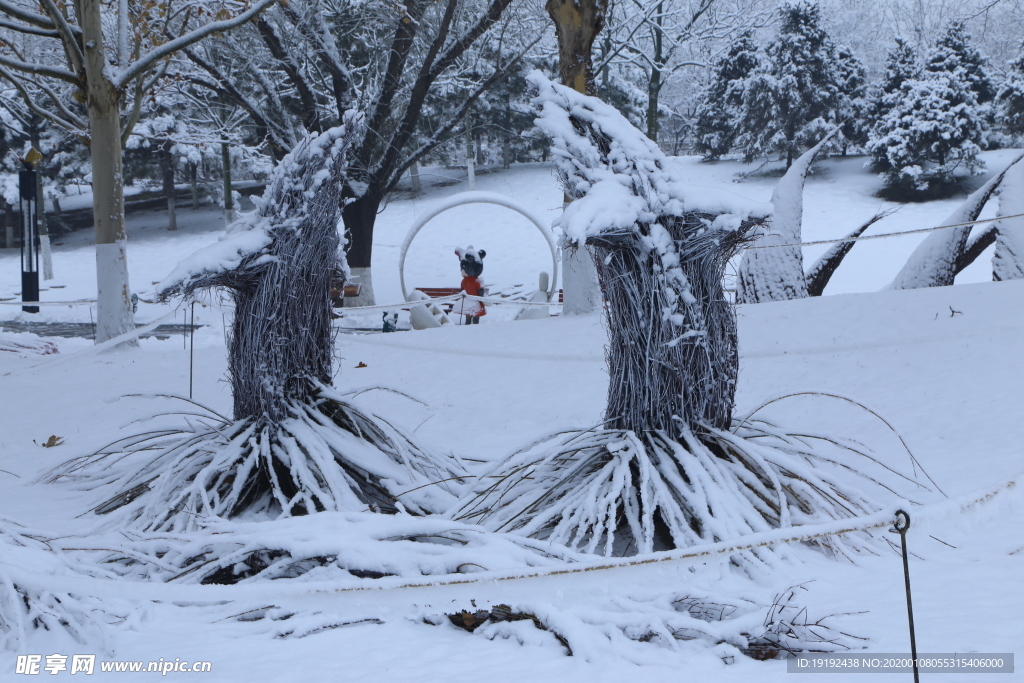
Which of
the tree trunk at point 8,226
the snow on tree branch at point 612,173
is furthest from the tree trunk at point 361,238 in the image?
the tree trunk at point 8,226

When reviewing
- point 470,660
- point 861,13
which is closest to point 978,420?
point 470,660

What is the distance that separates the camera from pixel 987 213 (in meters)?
22.1

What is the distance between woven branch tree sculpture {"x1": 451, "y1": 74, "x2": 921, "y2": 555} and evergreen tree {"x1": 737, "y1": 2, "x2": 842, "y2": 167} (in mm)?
23541

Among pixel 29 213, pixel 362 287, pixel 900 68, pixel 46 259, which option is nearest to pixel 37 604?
pixel 29 213

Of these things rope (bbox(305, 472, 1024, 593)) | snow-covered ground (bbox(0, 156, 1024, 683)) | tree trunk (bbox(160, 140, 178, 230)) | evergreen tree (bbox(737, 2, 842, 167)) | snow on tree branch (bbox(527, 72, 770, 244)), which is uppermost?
evergreen tree (bbox(737, 2, 842, 167))

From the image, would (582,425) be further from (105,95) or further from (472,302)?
(472,302)

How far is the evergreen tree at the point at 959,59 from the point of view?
→ 2355cm

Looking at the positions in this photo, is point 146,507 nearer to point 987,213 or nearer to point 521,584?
point 521,584

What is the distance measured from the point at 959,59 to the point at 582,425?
22842mm

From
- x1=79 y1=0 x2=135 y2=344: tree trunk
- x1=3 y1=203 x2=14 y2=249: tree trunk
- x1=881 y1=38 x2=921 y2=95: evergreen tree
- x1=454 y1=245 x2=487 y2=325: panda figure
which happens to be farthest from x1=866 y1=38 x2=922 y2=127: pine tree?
x1=3 y1=203 x2=14 y2=249: tree trunk

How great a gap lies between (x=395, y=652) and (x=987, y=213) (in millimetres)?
23470

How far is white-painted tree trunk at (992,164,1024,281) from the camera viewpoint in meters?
9.30

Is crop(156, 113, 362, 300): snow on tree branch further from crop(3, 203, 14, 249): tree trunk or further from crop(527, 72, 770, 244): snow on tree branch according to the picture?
crop(3, 203, 14, 249): tree trunk

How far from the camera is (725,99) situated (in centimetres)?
2689
